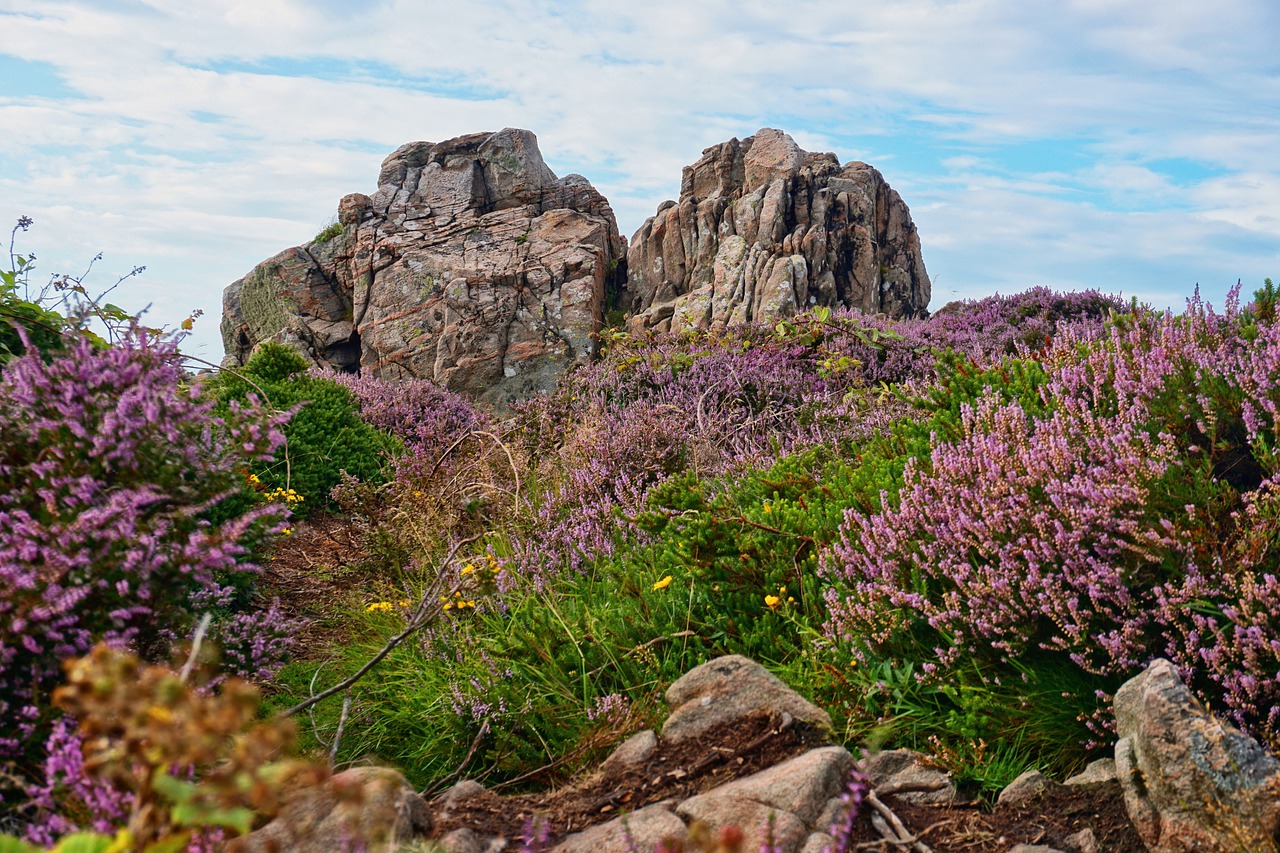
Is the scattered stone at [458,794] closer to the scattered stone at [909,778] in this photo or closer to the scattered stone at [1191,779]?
the scattered stone at [909,778]

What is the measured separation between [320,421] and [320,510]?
1044 mm

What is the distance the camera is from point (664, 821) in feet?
8.44

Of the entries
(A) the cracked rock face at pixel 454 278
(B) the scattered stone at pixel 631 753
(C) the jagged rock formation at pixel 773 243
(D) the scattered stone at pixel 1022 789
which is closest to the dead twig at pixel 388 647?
(B) the scattered stone at pixel 631 753

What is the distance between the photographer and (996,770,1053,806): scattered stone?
116 inches

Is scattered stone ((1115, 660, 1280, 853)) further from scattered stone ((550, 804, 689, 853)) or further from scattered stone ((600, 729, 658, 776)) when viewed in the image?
scattered stone ((600, 729, 658, 776))

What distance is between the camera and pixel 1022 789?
2959 mm

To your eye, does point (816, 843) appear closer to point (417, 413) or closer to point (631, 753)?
point (631, 753)

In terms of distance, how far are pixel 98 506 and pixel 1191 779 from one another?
319 cm

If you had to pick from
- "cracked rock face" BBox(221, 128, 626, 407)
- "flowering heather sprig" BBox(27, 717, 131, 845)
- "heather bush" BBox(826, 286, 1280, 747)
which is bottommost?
"flowering heather sprig" BBox(27, 717, 131, 845)

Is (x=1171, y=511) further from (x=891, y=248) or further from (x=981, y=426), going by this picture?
(x=891, y=248)

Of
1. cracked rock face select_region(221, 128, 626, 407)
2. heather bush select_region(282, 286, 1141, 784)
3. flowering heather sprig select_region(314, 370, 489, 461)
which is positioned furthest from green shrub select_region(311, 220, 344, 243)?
heather bush select_region(282, 286, 1141, 784)

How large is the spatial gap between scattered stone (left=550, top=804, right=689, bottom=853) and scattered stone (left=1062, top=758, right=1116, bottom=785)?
1.36 m

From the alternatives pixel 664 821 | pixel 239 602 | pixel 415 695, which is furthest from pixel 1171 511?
pixel 239 602

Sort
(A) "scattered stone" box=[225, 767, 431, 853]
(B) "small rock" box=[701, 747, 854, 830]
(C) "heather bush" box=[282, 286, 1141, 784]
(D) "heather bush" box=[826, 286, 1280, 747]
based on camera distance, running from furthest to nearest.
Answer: (C) "heather bush" box=[282, 286, 1141, 784] → (D) "heather bush" box=[826, 286, 1280, 747] → (B) "small rock" box=[701, 747, 854, 830] → (A) "scattered stone" box=[225, 767, 431, 853]
